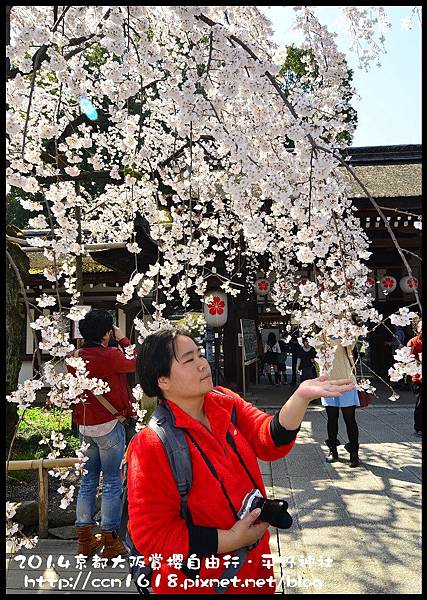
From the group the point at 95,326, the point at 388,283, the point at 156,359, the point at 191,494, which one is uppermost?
the point at 388,283

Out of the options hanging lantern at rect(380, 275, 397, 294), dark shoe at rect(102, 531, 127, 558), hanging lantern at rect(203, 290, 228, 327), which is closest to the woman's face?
dark shoe at rect(102, 531, 127, 558)

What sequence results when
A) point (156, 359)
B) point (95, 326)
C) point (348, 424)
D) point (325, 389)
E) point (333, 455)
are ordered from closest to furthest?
point (325, 389), point (156, 359), point (95, 326), point (348, 424), point (333, 455)

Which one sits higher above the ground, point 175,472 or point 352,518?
point 175,472

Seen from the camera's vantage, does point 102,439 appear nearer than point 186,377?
No

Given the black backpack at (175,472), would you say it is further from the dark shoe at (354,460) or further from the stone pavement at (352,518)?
the dark shoe at (354,460)

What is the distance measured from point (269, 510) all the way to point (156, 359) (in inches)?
29.7

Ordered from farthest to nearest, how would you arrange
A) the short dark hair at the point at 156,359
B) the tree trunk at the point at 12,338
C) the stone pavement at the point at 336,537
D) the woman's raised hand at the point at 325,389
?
the tree trunk at the point at 12,338
the stone pavement at the point at 336,537
the short dark hair at the point at 156,359
the woman's raised hand at the point at 325,389

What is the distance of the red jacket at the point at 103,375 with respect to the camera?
3.56 metres

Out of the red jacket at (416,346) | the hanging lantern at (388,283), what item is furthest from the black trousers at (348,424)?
the hanging lantern at (388,283)

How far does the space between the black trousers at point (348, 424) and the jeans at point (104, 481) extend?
292 centimetres

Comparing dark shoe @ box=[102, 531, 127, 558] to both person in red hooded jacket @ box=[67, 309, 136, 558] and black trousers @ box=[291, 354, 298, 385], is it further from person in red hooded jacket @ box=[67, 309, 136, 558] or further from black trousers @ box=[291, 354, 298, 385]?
black trousers @ box=[291, 354, 298, 385]

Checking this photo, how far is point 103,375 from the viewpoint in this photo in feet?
11.8

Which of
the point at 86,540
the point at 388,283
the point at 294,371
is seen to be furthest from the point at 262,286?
the point at 86,540

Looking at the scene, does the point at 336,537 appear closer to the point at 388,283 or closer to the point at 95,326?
the point at 95,326
